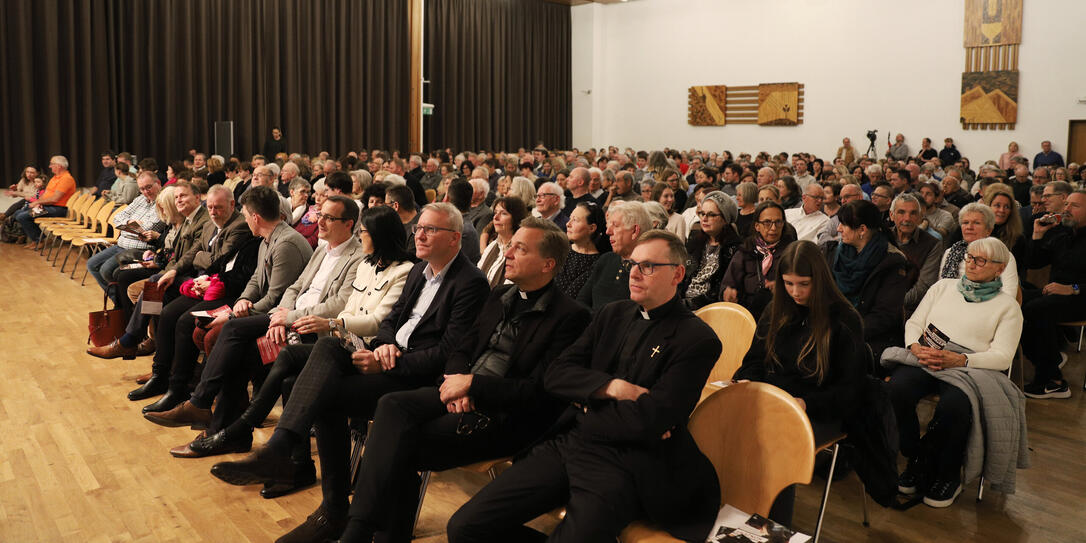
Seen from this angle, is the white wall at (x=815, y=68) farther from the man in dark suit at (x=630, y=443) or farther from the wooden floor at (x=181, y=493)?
the man in dark suit at (x=630, y=443)

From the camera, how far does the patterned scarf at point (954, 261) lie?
4590mm

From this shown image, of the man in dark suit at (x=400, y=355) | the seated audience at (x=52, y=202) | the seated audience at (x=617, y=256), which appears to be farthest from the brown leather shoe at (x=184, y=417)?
the seated audience at (x=52, y=202)

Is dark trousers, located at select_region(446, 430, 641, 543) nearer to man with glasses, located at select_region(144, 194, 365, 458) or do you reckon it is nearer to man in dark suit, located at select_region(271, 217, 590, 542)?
man in dark suit, located at select_region(271, 217, 590, 542)

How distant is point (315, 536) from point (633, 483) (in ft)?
4.45

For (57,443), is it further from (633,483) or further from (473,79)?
(473,79)

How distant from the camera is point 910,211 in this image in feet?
16.5

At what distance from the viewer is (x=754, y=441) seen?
7.90 feet

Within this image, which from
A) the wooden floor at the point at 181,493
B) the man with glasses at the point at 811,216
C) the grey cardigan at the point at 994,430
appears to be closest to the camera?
the wooden floor at the point at 181,493

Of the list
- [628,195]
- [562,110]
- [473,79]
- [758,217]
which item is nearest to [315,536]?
[758,217]

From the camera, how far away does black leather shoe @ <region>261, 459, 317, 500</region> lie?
3461 millimetres

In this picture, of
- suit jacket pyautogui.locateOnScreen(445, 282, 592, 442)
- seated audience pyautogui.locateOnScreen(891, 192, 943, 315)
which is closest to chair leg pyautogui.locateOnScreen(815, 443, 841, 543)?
suit jacket pyautogui.locateOnScreen(445, 282, 592, 442)

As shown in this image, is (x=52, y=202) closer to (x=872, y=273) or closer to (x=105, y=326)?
(x=105, y=326)

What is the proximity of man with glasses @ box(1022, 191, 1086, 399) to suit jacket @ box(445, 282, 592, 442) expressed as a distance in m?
3.42

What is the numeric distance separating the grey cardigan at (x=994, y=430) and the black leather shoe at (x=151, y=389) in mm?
4156
